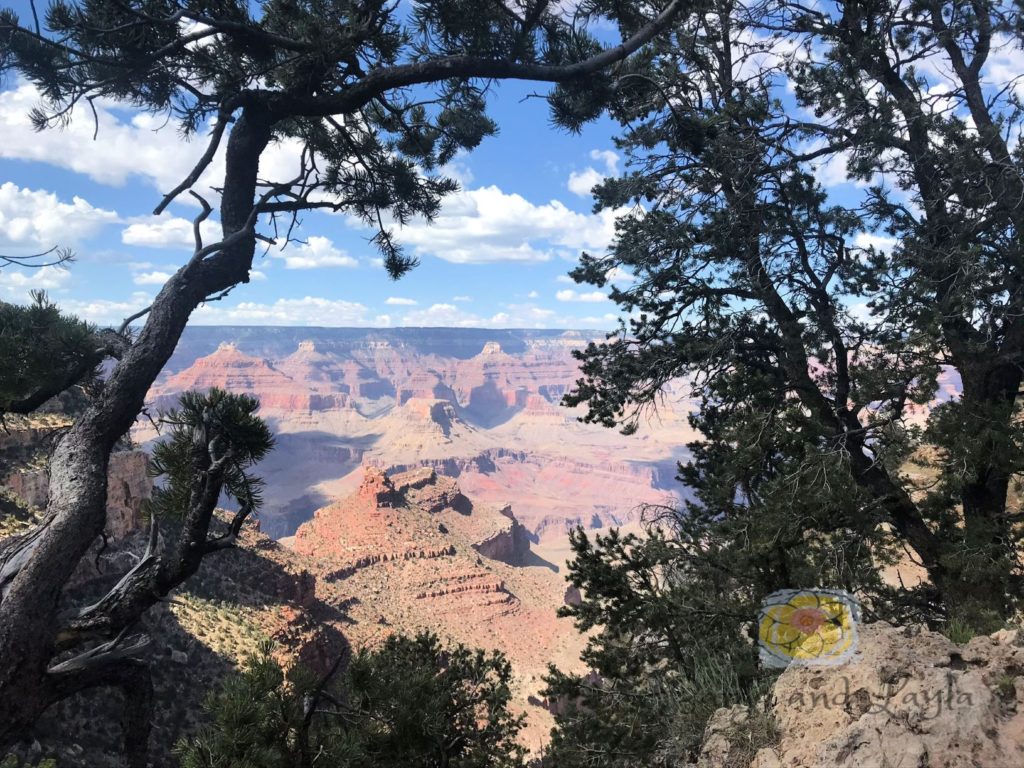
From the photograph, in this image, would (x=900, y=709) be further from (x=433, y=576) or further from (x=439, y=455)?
(x=439, y=455)

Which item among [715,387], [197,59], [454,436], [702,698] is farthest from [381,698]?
[454,436]

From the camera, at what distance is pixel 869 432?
643 centimetres

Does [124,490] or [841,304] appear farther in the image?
[124,490]

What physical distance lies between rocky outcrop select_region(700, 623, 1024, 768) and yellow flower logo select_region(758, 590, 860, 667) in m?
0.18

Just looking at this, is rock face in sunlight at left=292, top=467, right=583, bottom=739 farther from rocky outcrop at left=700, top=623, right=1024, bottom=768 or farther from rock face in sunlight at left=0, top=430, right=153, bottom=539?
rocky outcrop at left=700, top=623, right=1024, bottom=768

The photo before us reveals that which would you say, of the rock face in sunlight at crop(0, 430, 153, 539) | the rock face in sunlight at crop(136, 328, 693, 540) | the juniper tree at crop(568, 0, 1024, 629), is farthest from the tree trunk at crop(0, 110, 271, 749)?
the rock face in sunlight at crop(136, 328, 693, 540)

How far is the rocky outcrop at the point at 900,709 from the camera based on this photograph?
8.45 ft

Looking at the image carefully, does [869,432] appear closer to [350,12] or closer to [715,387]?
[715,387]

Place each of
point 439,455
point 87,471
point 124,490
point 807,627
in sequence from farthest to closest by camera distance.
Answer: point 439,455, point 124,490, point 807,627, point 87,471

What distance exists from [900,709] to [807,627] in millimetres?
1412

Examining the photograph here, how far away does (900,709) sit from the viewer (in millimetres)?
2824

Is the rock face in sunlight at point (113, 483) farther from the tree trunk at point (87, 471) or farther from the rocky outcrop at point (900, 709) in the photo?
the rocky outcrop at point (900, 709)

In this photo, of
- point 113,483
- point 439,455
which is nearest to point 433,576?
point 113,483

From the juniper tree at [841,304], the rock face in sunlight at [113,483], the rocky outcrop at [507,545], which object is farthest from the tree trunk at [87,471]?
the rocky outcrop at [507,545]
